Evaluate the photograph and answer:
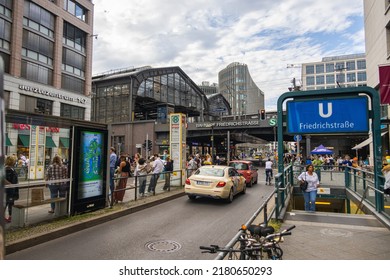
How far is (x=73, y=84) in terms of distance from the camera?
110 ft

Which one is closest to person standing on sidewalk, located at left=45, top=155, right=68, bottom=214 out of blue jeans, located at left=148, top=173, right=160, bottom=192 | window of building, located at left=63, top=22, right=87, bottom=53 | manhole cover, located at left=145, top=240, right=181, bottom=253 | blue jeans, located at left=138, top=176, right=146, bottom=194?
manhole cover, located at left=145, top=240, right=181, bottom=253

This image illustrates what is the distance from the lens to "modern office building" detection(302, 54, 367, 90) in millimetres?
91500

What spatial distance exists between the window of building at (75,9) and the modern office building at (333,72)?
81.4m

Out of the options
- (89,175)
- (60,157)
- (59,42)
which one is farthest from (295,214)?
(59,42)

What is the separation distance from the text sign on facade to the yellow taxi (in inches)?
143

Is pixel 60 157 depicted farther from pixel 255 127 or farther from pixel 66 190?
pixel 255 127

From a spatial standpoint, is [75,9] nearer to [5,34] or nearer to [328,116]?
[5,34]

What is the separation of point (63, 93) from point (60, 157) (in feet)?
89.9

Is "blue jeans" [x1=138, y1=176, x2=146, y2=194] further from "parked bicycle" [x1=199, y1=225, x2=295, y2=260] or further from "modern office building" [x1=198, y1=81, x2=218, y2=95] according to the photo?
"modern office building" [x1=198, y1=81, x2=218, y2=95]

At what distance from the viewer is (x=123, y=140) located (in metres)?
47.2

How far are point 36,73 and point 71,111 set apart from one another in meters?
5.95

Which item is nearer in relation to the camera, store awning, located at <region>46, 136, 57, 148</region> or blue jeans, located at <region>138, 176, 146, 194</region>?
store awning, located at <region>46, 136, 57, 148</region>

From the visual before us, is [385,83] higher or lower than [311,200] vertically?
higher

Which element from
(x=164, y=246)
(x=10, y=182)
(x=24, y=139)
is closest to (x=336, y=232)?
(x=164, y=246)
